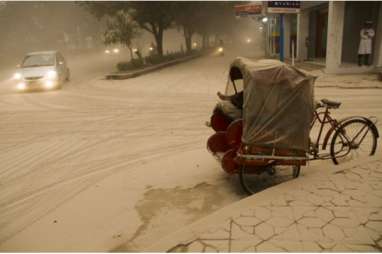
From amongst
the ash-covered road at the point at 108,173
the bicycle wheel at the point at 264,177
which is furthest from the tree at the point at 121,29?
the bicycle wheel at the point at 264,177

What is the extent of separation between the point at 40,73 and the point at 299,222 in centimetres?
1419

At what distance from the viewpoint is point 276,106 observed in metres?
4.61

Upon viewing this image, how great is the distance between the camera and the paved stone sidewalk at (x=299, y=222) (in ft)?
11.0

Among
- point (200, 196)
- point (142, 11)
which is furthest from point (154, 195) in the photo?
point (142, 11)

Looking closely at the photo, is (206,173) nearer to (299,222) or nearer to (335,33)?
(299,222)

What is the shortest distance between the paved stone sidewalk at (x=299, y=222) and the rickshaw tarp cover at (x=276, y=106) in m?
0.68

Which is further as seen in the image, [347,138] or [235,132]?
[347,138]

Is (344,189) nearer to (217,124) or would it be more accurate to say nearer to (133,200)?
(217,124)

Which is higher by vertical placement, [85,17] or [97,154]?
[85,17]

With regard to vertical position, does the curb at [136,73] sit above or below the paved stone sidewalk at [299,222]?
above

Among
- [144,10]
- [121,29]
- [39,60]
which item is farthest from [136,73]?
[144,10]

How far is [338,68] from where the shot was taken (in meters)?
15.5

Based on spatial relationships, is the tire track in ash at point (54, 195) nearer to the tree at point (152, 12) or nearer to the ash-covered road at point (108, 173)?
the ash-covered road at point (108, 173)

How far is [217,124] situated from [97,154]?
2.62 metres
